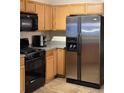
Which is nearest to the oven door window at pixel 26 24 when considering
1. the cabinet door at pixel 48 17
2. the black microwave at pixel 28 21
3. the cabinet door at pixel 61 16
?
the black microwave at pixel 28 21

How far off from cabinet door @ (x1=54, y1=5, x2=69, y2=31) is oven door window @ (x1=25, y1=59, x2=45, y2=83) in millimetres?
1385

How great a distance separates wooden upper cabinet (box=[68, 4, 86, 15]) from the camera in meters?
4.77

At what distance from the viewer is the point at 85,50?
4.36 meters

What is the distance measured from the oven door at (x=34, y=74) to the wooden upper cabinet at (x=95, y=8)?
1845 millimetres

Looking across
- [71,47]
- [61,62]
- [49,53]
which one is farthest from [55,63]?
[71,47]

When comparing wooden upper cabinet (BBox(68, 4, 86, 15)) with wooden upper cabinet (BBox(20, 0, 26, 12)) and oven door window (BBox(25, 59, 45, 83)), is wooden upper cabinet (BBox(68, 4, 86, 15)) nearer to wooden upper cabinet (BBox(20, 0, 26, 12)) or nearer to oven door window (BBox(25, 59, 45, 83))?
wooden upper cabinet (BBox(20, 0, 26, 12))

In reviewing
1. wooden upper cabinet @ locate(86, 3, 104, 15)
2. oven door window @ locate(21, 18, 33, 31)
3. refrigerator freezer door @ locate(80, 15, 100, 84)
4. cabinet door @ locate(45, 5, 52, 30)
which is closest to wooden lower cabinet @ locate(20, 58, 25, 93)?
oven door window @ locate(21, 18, 33, 31)

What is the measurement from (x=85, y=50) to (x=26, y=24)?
1573mm

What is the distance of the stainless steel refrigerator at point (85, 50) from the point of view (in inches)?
166

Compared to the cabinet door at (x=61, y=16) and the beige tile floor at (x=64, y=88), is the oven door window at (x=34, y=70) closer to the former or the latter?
the beige tile floor at (x=64, y=88)
